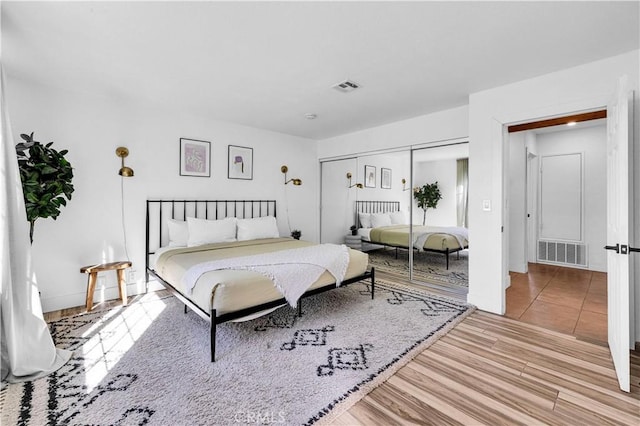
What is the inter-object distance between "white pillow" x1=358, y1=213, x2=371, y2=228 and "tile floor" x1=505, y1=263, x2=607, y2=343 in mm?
2445

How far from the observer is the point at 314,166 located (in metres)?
5.91

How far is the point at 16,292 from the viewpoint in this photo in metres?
1.99

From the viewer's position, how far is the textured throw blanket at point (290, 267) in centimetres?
262

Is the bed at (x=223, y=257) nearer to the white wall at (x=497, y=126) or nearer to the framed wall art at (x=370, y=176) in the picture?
the white wall at (x=497, y=126)

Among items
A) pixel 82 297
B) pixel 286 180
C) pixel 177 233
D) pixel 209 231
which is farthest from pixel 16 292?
pixel 286 180

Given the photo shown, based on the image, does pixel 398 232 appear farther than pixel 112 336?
Yes

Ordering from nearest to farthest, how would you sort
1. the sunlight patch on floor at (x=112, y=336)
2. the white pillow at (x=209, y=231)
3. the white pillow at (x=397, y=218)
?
1. the sunlight patch on floor at (x=112, y=336)
2. the white pillow at (x=209, y=231)
3. the white pillow at (x=397, y=218)

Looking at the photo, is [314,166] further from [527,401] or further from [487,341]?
[527,401]

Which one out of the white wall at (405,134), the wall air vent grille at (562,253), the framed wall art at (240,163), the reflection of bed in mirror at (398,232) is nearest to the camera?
the white wall at (405,134)

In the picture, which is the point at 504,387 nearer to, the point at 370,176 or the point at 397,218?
the point at 397,218

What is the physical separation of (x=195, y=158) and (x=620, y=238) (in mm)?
4640

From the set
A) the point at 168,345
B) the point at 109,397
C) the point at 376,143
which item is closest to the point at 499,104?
the point at 376,143

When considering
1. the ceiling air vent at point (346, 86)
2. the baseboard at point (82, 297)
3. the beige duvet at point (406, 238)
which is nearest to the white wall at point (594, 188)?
the beige duvet at point (406, 238)

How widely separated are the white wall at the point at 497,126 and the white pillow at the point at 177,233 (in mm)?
3650
